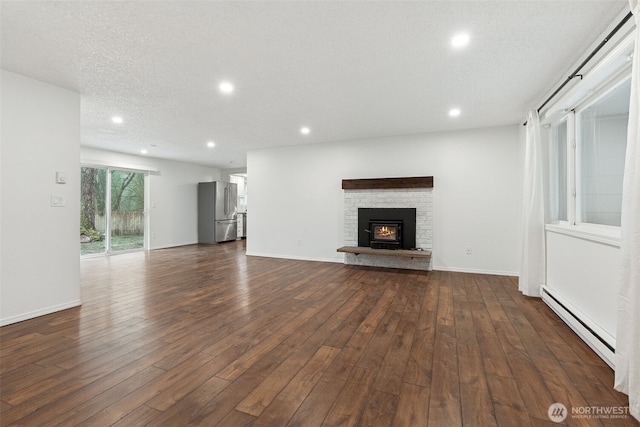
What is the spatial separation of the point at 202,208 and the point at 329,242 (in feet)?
16.6

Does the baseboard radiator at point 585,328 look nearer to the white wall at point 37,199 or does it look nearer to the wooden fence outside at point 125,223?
the white wall at point 37,199

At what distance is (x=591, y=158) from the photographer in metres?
2.79

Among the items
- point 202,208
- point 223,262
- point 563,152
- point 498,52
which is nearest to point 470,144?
point 563,152

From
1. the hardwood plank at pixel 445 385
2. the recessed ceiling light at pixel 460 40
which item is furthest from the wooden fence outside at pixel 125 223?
the recessed ceiling light at pixel 460 40

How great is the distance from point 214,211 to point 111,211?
2.64 metres

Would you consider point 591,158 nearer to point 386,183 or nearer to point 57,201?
point 386,183

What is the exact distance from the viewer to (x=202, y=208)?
354 inches

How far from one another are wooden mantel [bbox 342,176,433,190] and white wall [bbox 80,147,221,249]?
5.38 meters

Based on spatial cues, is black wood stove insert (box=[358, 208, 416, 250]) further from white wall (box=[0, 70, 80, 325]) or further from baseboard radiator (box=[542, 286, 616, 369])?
white wall (box=[0, 70, 80, 325])

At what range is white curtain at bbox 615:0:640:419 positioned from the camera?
1.51 m

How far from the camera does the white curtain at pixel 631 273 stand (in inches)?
Answer: 59.6

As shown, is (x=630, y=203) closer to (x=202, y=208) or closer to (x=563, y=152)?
(x=563, y=152)
